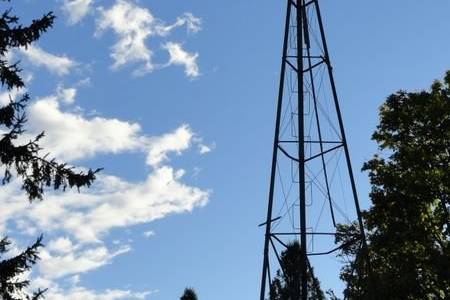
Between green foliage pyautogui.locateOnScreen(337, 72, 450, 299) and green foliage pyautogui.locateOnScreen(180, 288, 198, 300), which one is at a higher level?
A: green foliage pyautogui.locateOnScreen(180, 288, 198, 300)

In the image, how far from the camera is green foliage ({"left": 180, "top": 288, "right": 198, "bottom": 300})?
A: 103 feet

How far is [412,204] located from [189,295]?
52.9 ft

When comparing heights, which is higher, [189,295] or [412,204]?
[189,295]

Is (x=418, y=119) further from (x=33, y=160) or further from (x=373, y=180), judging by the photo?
(x=33, y=160)

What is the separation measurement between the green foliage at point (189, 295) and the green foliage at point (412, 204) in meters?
13.8

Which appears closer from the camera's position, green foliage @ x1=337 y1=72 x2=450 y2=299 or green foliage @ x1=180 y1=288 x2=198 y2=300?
green foliage @ x1=337 y1=72 x2=450 y2=299

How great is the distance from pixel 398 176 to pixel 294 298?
17.1 ft

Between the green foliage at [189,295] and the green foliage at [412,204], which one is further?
the green foliage at [189,295]

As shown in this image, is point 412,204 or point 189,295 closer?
point 412,204

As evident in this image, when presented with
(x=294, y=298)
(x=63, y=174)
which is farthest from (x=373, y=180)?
(x=63, y=174)

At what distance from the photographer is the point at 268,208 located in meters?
16.0

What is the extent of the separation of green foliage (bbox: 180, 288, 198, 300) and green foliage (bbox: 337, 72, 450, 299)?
45.2 feet

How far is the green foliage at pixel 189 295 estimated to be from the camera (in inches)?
1234

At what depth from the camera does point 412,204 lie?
18.0 metres
